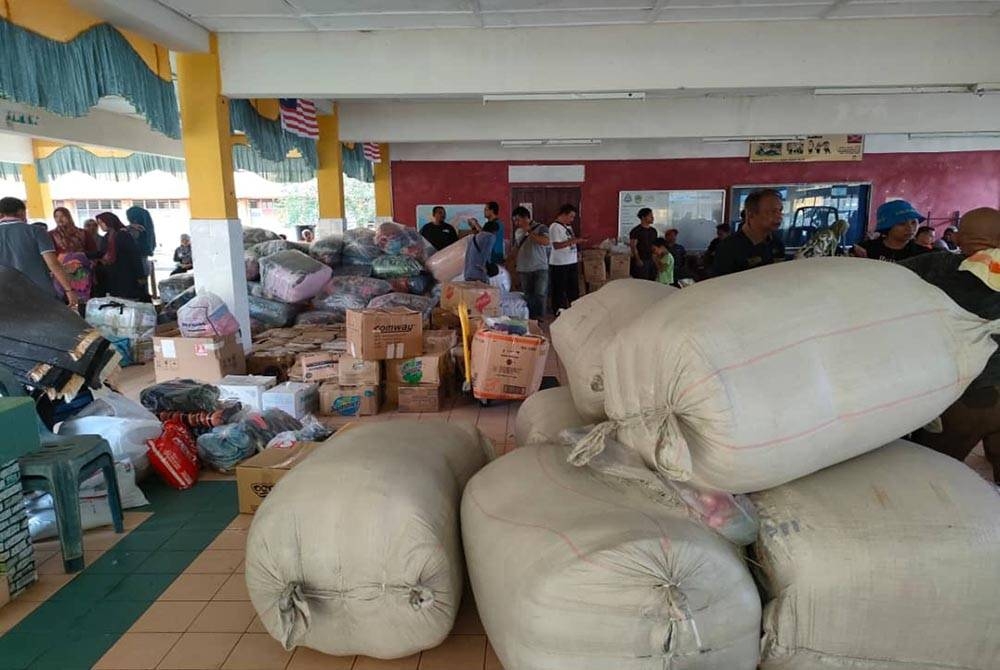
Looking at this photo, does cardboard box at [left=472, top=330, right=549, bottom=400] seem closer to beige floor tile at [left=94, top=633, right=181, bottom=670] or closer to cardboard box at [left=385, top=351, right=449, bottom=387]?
cardboard box at [left=385, top=351, right=449, bottom=387]

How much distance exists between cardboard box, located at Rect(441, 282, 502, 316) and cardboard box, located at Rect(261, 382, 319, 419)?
1.67 metres

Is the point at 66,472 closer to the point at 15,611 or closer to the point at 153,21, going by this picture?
the point at 15,611

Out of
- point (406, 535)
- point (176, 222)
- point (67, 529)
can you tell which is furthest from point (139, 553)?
point (176, 222)

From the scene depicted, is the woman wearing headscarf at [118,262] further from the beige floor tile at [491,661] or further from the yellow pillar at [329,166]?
the beige floor tile at [491,661]

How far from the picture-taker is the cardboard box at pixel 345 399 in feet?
14.8

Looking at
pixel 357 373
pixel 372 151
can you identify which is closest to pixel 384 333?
pixel 357 373

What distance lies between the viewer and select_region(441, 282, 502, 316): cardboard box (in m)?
5.48

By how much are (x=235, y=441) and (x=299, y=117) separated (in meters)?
4.27

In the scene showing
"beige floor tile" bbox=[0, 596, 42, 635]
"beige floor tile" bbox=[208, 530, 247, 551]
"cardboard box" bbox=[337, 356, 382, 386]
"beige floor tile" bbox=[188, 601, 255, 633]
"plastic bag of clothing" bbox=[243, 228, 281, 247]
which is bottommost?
"beige floor tile" bbox=[0, 596, 42, 635]

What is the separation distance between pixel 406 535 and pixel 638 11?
4.08m

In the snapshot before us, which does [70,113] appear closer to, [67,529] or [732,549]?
[67,529]

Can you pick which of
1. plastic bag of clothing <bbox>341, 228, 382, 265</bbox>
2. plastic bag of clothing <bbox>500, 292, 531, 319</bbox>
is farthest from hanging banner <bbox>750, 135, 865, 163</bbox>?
plastic bag of clothing <bbox>341, 228, 382, 265</bbox>

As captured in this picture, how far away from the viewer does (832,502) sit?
1656mm

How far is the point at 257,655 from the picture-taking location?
2027 millimetres
